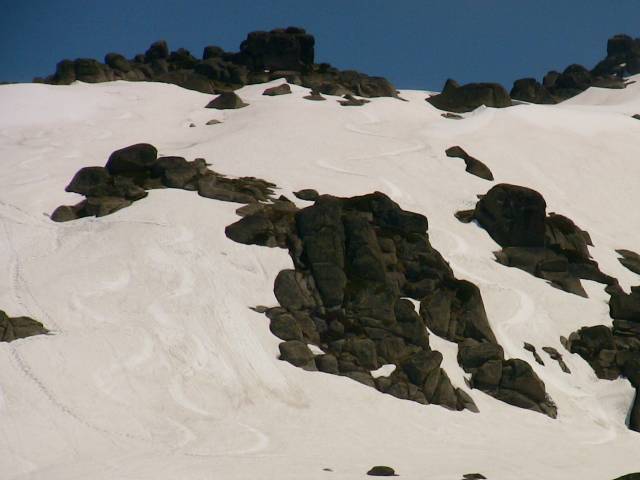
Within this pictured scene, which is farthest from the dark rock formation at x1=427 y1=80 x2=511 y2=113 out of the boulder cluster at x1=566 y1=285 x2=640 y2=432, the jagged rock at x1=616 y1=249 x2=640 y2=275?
the boulder cluster at x1=566 y1=285 x2=640 y2=432

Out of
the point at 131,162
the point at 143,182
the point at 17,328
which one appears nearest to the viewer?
the point at 17,328

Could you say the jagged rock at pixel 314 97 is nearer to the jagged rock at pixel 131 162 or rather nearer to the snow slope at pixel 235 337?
the snow slope at pixel 235 337

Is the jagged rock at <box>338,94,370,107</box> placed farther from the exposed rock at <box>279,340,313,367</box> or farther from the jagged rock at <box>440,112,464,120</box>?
the exposed rock at <box>279,340,313,367</box>

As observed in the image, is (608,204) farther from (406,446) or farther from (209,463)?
(209,463)

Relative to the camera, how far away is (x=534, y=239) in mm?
66125

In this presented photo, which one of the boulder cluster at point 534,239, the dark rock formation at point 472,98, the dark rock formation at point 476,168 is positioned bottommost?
the boulder cluster at point 534,239

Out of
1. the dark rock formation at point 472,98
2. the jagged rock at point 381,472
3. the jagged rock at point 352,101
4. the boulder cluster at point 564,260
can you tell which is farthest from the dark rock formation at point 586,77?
the jagged rock at point 381,472

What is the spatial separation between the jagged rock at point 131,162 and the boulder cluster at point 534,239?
22.9m

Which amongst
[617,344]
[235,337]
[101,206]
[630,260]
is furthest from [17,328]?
[630,260]

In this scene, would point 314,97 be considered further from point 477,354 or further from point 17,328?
point 17,328

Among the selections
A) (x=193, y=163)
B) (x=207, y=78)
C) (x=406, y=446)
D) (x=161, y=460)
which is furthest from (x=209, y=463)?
(x=207, y=78)

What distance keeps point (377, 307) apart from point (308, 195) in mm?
17337

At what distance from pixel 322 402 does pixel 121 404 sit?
355 inches

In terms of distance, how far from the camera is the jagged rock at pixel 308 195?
64438 millimetres
